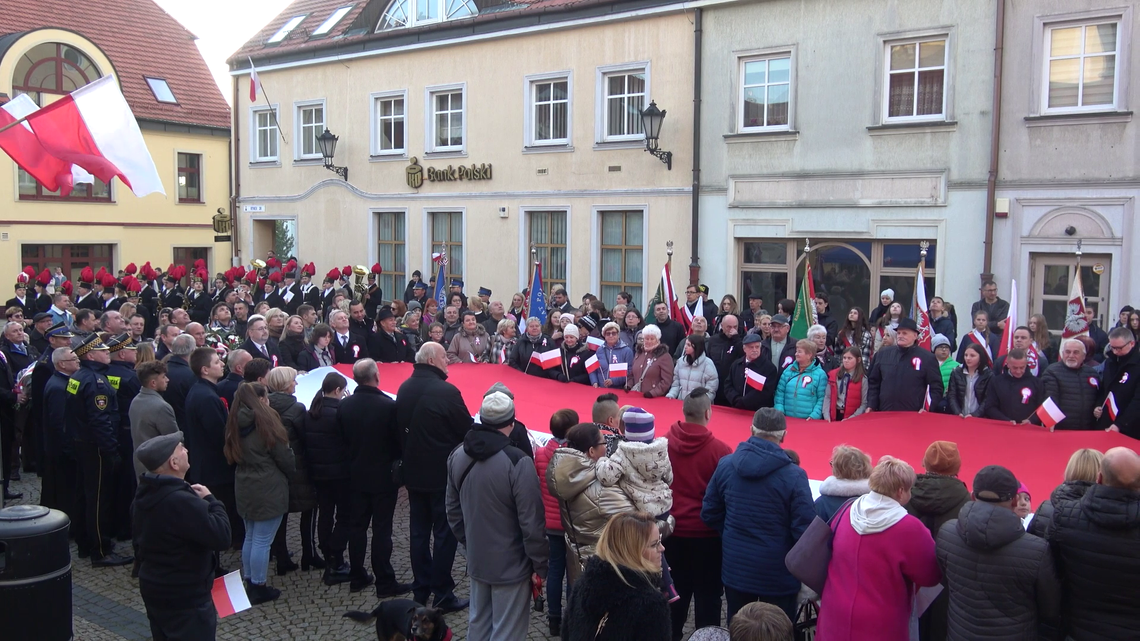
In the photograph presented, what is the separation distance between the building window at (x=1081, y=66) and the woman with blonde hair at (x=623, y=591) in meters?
12.6

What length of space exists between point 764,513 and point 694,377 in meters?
4.06

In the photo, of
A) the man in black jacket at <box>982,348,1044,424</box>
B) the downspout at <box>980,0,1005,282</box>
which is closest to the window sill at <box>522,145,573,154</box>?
the downspout at <box>980,0,1005,282</box>

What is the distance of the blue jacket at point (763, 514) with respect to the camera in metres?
5.20

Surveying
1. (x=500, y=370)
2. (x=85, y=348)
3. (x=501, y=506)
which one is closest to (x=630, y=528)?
(x=501, y=506)

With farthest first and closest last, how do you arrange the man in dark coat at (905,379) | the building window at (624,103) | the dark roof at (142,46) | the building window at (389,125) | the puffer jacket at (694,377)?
the dark roof at (142,46) < the building window at (389,125) < the building window at (624,103) < the puffer jacket at (694,377) < the man in dark coat at (905,379)

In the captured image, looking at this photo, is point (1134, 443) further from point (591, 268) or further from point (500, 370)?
point (591, 268)

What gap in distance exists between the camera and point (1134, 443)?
6773 mm

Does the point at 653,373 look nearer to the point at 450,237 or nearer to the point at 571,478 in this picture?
the point at 571,478

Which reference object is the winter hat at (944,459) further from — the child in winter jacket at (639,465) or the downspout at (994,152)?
the downspout at (994,152)

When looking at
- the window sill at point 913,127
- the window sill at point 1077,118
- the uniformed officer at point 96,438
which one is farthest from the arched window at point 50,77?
the window sill at point 1077,118

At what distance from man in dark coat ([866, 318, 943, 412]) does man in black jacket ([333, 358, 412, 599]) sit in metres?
4.33

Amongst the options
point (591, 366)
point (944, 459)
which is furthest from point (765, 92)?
point (944, 459)

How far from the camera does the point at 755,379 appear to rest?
28.8 feet

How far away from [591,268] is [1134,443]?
12991 millimetres
